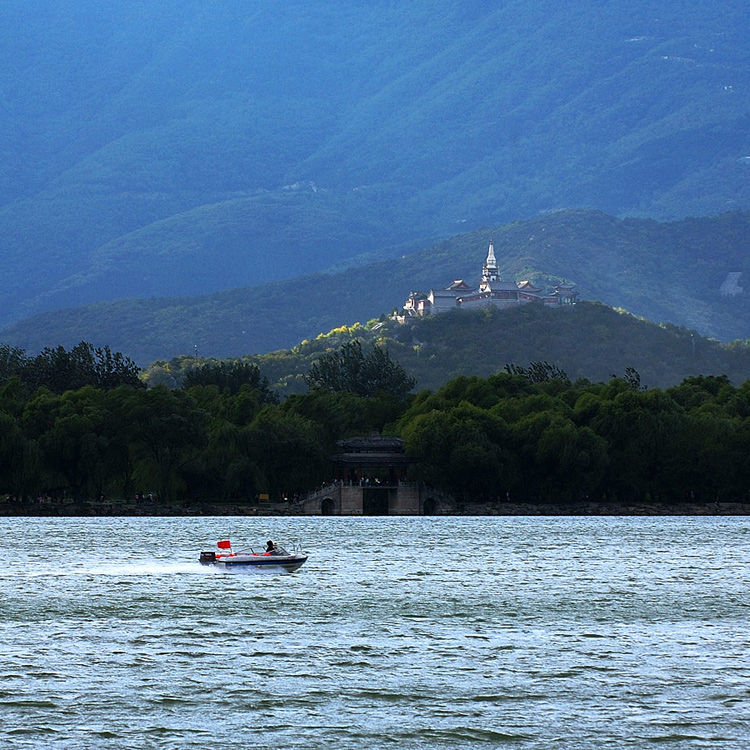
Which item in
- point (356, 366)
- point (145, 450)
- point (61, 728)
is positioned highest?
point (356, 366)

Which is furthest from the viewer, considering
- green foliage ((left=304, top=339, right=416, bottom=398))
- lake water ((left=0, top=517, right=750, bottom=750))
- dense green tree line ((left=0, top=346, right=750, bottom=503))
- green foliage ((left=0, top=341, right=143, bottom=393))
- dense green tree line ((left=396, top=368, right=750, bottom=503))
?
green foliage ((left=304, top=339, right=416, bottom=398))

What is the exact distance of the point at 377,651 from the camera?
40125mm

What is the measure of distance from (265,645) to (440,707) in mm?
10254

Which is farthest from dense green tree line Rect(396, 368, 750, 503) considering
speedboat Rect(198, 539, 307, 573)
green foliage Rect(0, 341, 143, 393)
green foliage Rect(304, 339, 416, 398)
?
speedboat Rect(198, 539, 307, 573)

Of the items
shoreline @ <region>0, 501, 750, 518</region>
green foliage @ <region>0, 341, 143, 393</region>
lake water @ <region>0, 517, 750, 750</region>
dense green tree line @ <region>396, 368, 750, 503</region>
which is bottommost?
lake water @ <region>0, 517, 750, 750</region>

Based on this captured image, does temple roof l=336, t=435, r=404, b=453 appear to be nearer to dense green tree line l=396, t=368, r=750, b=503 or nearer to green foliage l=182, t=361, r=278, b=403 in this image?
dense green tree line l=396, t=368, r=750, b=503

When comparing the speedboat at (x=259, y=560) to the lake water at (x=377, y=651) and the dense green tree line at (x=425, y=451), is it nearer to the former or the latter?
the lake water at (x=377, y=651)

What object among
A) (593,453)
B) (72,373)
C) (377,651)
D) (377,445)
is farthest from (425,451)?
(377,651)

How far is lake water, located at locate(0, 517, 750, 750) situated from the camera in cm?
2950

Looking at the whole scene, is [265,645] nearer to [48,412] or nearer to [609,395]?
[48,412]

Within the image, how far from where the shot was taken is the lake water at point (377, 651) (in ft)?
96.8

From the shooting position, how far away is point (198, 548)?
7950 cm

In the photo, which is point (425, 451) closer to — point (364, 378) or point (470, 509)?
point (470, 509)

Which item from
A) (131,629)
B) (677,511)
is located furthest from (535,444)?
(131,629)
